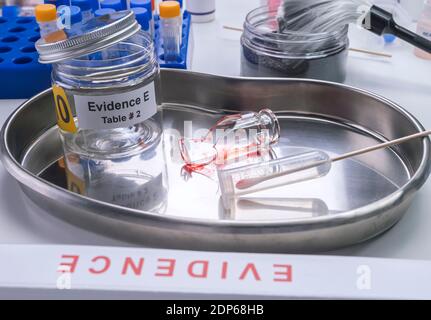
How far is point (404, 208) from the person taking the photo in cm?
56

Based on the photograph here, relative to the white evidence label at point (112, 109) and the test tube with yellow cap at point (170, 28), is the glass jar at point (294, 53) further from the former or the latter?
the white evidence label at point (112, 109)

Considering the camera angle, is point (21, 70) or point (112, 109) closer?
point (112, 109)

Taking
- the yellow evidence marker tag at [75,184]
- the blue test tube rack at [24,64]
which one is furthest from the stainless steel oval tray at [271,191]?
the blue test tube rack at [24,64]

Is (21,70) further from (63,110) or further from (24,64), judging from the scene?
(63,110)

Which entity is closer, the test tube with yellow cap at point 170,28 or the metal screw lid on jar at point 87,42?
the metal screw lid on jar at point 87,42

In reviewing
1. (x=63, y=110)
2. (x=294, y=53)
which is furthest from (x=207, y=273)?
(x=294, y=53)

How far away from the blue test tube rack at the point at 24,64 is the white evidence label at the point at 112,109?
20 centimetres

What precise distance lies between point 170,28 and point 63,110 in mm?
265

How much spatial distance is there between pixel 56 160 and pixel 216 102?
0.22 meters

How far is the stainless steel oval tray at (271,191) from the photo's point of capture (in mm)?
512

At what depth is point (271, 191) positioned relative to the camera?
2.04 ft

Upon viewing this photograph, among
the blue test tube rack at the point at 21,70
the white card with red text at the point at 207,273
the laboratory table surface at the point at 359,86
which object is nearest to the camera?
the white card with red text at the point at 207,273

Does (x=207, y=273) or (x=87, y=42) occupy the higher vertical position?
(x=87, y=42)

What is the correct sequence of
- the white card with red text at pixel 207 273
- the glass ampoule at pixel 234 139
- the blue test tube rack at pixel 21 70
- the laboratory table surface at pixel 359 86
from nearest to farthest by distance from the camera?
the white card with red text at pixel 207 273, the laboratory table surface at pixel 359 86, the glass ampoule at pixel 234 139, the blue test tube rack at pixel 21 70
